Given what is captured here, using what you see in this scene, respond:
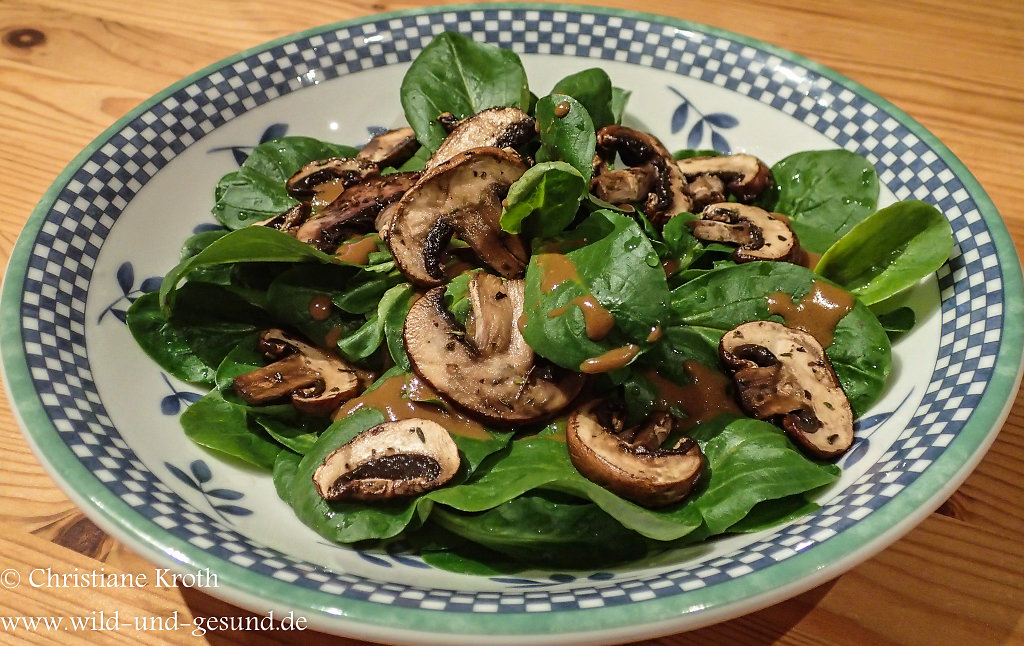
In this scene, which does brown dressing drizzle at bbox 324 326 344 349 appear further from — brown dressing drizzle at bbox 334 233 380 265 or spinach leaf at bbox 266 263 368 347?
brown dressing drizzle at bbox 334 233 380 265

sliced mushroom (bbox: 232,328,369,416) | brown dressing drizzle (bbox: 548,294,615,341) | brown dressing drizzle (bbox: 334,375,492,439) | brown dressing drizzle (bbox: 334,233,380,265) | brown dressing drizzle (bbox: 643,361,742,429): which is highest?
brown dressing drizzle (bbox: 548,294,615,341)

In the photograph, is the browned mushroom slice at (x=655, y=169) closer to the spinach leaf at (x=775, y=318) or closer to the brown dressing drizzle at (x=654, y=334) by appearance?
the spinach leaf at (x=775, y=318)

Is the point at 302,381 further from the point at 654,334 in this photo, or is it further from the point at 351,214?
the point at 654,334

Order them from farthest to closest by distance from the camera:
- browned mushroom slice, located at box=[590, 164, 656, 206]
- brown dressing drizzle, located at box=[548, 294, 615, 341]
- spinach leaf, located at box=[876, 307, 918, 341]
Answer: browned mushroom slice, located at box=[590, 164, 656, 206]
spinach leaf, located at box=[876, 307, 918, 341]
brown dressing drizzle, located at box=[548, 294, 615, 341]

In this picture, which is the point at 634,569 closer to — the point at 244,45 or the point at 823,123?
the point at 823,123

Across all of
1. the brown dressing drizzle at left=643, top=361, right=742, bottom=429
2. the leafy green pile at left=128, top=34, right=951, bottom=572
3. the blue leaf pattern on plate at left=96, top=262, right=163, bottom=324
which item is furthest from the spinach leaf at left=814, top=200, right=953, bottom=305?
the blue leaf pattern on plate at left=96, top=262, right=163, bottom=324

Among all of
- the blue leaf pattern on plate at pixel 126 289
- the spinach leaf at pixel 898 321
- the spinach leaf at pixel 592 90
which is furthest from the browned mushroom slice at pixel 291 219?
the spinach leaf at pixel 898 321
